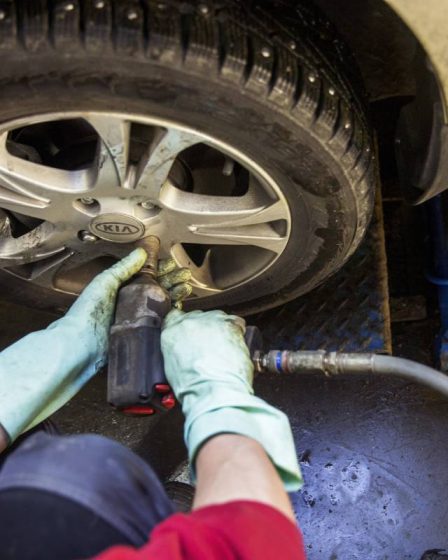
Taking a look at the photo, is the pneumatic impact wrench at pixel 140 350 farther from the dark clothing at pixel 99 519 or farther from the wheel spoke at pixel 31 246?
the dark clothing at pixel 99 519

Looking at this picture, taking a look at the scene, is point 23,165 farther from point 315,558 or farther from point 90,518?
point 315,558

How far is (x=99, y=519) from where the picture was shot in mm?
757

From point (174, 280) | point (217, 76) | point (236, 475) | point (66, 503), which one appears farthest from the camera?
point (174, 280)

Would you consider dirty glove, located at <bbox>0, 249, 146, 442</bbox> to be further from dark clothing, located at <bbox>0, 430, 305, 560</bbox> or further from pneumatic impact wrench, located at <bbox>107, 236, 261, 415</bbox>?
dark clothing, located at <bbox>0, 430, 305, 560</bbox>

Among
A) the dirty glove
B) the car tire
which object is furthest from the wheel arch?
the dirty glove

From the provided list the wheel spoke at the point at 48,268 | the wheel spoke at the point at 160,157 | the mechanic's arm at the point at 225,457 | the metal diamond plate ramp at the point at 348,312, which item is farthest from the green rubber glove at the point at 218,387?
the metal diamond plate ramp at the point at 348,312

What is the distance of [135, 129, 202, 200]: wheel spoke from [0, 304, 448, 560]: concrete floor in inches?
28.8

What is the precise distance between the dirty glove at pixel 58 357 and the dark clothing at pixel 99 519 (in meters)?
0.47

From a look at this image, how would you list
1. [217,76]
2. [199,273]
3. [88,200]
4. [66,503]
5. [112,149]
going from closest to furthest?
[66,503] < [217,76] < [112,149] < [88,200] < [199,273]

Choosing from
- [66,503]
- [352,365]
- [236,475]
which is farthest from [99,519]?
[352,365]

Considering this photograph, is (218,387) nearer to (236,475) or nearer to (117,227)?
(236,475)

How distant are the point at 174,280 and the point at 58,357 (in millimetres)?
313

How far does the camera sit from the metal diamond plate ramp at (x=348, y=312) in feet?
5.68

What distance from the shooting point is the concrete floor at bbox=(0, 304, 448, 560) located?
5.41ft
